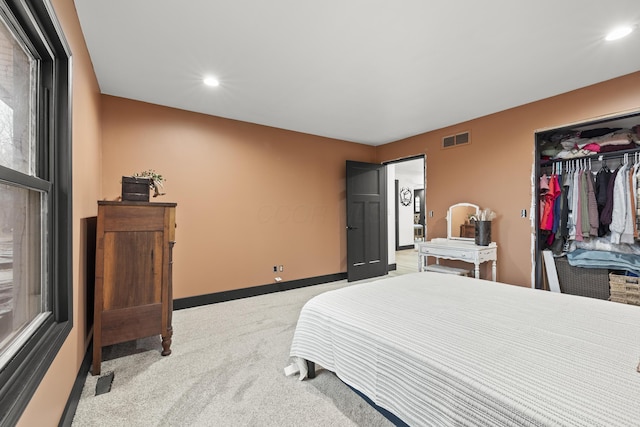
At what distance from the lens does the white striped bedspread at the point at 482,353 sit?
938 millimetres

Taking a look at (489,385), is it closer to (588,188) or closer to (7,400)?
(7,400)

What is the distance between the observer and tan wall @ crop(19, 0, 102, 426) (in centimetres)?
124

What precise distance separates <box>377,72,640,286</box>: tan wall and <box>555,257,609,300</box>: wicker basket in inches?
12.1

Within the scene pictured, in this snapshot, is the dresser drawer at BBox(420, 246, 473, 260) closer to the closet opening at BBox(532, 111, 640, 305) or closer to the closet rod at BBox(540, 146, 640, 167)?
the closet opening at BBox(532, 111, 640, 305)

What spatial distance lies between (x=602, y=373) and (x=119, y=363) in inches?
115

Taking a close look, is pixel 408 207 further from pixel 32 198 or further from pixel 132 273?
pixel 32 198

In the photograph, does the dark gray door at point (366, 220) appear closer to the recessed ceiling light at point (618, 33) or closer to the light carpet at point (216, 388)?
the light carpet at point (216, 388)

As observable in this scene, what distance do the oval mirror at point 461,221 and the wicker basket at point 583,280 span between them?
1.00 m

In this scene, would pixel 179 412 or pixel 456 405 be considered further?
pixel 179 412

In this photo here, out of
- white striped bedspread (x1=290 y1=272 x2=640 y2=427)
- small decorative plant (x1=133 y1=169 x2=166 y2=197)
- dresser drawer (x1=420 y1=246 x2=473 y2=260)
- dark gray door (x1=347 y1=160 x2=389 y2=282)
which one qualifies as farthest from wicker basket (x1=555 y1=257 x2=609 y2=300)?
small decorative plant (x1=133 y1=169 x2=166 y2=197)

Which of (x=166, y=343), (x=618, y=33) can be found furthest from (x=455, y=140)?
(x=166, y=343)

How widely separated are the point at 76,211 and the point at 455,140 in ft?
14.2

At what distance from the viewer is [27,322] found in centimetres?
122

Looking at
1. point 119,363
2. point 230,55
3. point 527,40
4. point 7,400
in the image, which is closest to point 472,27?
point 527,40
